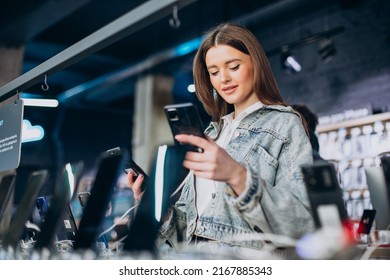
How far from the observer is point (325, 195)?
32.4 inches

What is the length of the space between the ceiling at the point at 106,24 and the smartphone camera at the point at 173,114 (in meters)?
2.23

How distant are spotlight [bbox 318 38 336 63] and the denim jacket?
3079 millimetres

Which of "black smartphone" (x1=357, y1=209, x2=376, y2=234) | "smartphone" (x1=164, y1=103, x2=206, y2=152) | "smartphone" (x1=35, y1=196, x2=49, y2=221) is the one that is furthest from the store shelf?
"smartphone" (x1=164, y1=103, x2=206, y2=152)

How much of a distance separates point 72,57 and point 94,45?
127 mm

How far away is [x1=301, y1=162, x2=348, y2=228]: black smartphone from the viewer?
813mm

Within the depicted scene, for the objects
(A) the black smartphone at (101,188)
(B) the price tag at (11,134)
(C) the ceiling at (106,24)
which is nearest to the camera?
(A) the black smartphone at (101,188)

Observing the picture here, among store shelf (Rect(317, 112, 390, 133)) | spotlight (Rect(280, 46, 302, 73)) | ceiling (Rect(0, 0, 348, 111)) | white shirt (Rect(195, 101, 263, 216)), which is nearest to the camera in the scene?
white shirt (Rect(195, 101, 263, 216))

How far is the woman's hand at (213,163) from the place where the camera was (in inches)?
36.1

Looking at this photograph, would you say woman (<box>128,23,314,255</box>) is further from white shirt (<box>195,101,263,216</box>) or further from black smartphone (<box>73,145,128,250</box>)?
black smartphone (<box>73,145,128,250</box>)

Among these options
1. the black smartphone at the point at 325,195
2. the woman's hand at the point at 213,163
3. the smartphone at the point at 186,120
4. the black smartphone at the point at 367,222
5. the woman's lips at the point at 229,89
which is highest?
the woman's lips at the point at 229,89

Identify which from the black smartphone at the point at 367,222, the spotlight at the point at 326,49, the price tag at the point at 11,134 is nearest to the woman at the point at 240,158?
the black smartphone at the point at 367,222

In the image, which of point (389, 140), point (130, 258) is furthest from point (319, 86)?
point (130, 258)

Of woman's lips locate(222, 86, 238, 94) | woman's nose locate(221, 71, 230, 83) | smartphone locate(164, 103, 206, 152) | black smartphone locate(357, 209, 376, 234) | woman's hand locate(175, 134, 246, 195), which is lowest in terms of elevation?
black smartphone locate(357, 209, 376, 234)

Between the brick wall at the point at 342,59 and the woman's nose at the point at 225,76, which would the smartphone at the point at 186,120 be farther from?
the brick wall at the point at 342,59
